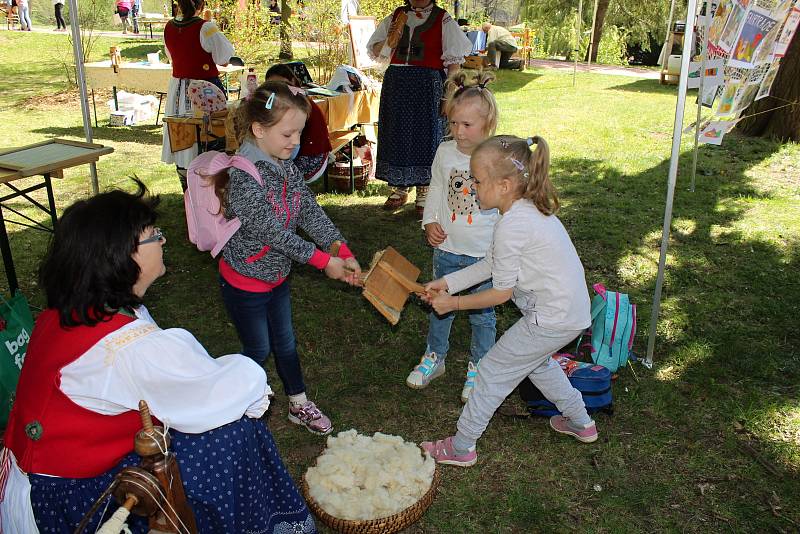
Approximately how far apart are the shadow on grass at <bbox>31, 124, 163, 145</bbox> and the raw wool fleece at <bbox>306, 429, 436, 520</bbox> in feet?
26.4

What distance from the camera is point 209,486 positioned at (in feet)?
6.30

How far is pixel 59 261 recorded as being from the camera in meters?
1.83

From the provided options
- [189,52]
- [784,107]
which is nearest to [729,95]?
[189,52]

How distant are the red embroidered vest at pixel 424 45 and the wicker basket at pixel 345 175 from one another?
163 cm

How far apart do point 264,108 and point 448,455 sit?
6.09 ft

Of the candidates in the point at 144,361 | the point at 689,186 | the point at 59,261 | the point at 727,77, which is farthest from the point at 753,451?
the point at 689,186

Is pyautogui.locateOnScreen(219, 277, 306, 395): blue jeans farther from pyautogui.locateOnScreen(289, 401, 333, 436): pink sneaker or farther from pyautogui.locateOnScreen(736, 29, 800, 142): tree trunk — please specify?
pyautogui.locateOnScreen(736, 29, 800, 142): tree trunk

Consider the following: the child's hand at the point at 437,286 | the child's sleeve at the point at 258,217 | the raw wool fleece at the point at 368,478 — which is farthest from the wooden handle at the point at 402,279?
the raw wool fleece at the point at 368,478

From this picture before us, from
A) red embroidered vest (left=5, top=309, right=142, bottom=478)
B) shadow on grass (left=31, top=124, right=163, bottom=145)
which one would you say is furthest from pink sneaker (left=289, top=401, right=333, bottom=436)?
shadow on grass (left=31, top=124, right=163, bottom=145)

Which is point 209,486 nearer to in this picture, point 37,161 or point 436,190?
point 436,190

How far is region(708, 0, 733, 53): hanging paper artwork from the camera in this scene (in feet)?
12.7

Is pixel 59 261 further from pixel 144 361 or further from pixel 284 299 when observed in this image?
pixel 284 299

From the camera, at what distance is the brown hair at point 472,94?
322cm

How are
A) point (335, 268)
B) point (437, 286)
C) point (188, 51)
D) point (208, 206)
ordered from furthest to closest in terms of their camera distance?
point (188, 51)
point (437, 286)
point (335, 268)
point (208, 206)
